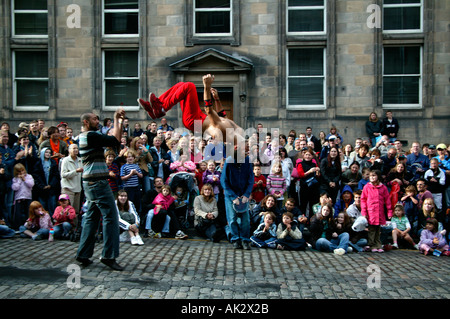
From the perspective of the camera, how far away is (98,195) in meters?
6.75

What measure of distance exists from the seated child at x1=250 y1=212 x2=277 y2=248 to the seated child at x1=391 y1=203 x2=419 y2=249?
2525 mm

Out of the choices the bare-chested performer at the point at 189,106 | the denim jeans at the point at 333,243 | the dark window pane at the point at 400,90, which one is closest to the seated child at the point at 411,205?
the denim jeans at the point at 333,243

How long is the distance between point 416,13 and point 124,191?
12381mm

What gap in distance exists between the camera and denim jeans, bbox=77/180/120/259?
673cm

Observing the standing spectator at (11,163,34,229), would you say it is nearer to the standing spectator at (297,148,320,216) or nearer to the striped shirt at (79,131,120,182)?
the striped shirt at (79,131,120,182)

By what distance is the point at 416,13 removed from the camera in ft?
53.4

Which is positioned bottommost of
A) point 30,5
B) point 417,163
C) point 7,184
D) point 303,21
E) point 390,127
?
point 7,184

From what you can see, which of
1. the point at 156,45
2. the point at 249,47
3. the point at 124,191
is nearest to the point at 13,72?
the point at 156,45

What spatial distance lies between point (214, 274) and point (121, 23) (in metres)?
12.0

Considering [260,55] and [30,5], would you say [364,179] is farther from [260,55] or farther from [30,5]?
[30,5]

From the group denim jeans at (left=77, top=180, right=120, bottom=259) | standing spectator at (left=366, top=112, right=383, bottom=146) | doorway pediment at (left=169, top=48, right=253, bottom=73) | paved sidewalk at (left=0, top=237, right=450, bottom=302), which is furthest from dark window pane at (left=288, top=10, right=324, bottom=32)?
denim jeans at (left=77, top=180, right=120, bottom=259)

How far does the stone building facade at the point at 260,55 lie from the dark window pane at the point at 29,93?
219 millimetres

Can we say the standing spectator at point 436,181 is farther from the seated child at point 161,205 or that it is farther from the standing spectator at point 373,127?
the seated child at point 161,205

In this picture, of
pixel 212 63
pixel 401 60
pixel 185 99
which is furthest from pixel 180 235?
pixel 401 60
